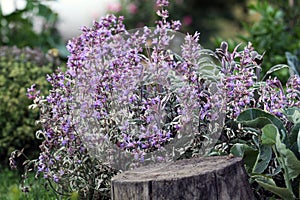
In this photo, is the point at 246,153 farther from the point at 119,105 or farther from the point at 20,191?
the point at 20,191

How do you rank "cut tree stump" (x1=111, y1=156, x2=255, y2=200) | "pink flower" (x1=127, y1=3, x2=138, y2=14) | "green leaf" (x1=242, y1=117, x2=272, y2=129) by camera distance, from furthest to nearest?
"pink flower" (x1=127, y1=3, x2=138, y2=14) < "green leaf" (x1=242, y1=117, x2=272, y2=129) < "cut tree stump" (x1=111, y1=156, x2=255, y2=200)

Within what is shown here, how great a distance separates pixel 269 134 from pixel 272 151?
31 cm

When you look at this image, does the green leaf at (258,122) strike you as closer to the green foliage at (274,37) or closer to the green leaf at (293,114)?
the green leaf at (293,114)

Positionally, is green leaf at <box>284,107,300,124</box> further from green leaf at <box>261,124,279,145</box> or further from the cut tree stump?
the cut tree stump

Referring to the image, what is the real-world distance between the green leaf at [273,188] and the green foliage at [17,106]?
2815 millimetres

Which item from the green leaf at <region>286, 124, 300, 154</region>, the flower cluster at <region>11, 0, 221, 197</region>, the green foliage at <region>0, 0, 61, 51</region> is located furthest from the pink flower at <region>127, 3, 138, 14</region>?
the green leaf at <region>286, 124, 300, 154</region>

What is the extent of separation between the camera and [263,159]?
8.43 feet

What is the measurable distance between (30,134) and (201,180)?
2.89 metres

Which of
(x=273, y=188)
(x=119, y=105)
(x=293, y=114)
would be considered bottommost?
(x=273, y=188)

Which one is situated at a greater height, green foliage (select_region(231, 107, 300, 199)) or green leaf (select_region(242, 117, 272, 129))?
green leaf (select_region(242, 117, 272, 129))

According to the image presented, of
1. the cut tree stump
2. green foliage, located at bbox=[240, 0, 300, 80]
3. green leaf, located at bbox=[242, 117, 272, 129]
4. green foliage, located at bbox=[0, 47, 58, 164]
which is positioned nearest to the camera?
the cut tree stump

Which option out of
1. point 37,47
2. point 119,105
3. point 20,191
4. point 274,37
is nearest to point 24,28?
point 37,47

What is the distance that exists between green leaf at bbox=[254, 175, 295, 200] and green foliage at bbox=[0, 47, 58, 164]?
2815 mm

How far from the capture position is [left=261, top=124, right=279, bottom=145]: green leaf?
238 centimetres
